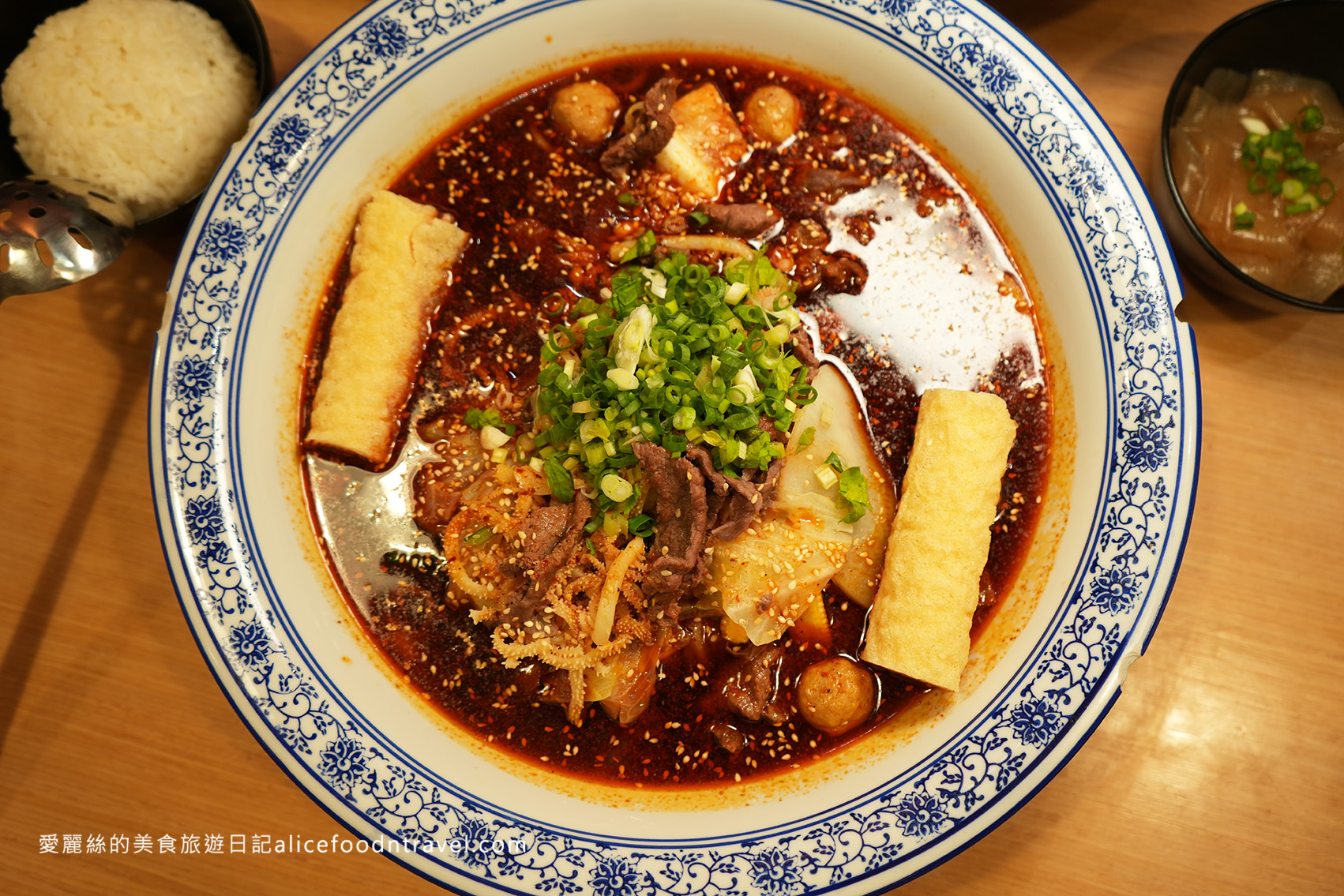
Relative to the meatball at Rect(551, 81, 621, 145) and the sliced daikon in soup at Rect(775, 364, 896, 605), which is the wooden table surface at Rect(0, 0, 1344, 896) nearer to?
the sliced daikon in soup at Rect(775, 364, 896, 605)

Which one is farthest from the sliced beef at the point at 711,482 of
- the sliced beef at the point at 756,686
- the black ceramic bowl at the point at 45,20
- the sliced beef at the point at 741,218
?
the black ceramic bowl at the point at 45,20

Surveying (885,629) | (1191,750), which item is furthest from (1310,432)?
(885,629)

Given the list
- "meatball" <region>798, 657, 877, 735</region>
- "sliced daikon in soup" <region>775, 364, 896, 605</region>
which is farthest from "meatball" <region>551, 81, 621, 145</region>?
"meatball" <region>798, 657, 877, 735</region>

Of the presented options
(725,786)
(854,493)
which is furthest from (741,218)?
(725,786)

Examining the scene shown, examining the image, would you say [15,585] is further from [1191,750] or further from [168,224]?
[1191,750]

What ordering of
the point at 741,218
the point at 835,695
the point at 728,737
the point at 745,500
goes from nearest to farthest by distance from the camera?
1. the point at 745,500
2. the point at 835,695
3. the point at 728,737
4. the point at 741,218

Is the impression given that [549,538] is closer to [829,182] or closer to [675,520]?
[675,520]
